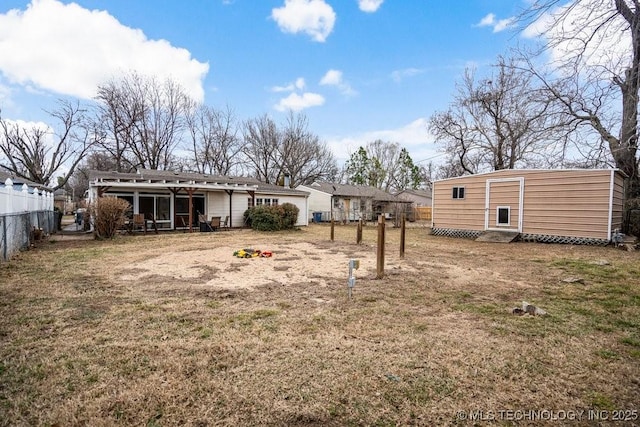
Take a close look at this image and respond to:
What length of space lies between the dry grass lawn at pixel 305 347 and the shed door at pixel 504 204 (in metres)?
6.81

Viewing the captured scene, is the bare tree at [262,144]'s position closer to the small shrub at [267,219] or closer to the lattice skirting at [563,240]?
the small shrub at [267,219]

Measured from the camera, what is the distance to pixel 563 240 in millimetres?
11711

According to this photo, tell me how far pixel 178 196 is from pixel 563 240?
1727 centimetres

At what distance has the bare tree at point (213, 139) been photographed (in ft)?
94.4

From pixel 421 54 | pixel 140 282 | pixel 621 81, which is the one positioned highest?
pixel 421 54

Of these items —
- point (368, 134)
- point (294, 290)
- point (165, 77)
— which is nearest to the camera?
point (294, 290)

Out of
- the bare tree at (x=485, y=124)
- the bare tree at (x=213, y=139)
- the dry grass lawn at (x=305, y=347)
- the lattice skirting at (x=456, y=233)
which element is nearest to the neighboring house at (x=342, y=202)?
the bare tree at (x=485, y=124)

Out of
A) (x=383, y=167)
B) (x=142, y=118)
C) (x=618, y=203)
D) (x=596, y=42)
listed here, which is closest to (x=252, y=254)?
(x=596, y=42)

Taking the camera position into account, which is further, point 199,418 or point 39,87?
point 39,87

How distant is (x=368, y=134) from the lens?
1515 inches

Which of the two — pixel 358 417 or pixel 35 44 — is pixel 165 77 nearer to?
pixel 35 44

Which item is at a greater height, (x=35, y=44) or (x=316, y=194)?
(x=35, y=44)

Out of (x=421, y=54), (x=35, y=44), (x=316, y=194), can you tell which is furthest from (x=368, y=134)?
(x=35, y=44)

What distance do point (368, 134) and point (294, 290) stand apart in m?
35.7
